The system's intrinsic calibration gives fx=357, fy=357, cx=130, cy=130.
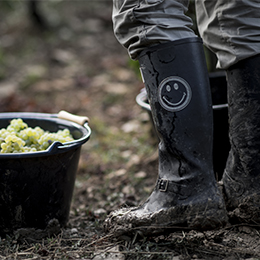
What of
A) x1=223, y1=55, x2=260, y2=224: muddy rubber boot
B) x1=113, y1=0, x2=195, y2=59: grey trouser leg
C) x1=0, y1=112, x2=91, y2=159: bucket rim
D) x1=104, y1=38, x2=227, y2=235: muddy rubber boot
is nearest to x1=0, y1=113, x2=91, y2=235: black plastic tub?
x1=0, y1=112, x2=91, y2=159: bucket rim

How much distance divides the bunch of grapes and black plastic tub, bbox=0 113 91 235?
101 millimetres

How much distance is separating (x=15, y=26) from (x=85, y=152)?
12.3ft

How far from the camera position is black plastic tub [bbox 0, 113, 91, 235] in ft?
5.16

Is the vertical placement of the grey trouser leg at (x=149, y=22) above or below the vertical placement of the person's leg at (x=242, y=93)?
above

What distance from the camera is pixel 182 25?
1.44 meters

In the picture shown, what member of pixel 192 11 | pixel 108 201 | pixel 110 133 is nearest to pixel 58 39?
pixel 110 133

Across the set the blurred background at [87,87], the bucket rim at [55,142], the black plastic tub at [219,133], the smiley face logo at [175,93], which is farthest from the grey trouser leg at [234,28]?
the blurred background at [87,87]

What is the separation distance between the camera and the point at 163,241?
1522 mm

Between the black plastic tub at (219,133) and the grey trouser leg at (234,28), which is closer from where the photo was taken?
the grey trouser leg at (234,28)

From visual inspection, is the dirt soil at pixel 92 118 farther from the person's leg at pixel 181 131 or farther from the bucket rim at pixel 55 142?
the bucket rim at pixel 55 142

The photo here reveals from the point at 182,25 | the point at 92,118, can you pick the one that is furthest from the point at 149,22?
the point at 92,118

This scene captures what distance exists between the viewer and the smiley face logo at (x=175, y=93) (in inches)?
55.7

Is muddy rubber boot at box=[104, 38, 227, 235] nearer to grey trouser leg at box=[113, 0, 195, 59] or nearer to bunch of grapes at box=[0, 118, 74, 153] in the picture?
grey trouser leg at box=[113, 0, 195, 59]

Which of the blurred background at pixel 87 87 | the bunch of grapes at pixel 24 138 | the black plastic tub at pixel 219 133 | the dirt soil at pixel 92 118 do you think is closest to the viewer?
the dirt soil at pixel 92 118
